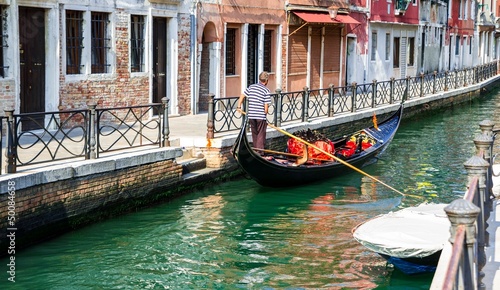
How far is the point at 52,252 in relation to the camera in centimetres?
873

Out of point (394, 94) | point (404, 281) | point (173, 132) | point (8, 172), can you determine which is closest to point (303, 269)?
point (404, 281)

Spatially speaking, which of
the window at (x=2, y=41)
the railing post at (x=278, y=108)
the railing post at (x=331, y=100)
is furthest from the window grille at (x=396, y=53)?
the window at (x=2, y=41)

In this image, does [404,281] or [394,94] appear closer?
[404,281]

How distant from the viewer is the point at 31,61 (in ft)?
43.0

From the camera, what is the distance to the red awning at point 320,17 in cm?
2131

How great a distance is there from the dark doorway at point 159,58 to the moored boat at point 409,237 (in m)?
9.11

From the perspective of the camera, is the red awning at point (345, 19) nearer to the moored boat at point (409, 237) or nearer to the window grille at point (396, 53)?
the window grille at point (396, 53)

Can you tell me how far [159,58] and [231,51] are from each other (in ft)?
10.1

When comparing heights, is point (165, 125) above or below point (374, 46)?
below

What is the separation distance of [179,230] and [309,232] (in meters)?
1.44

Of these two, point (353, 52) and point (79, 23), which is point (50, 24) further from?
point (353, 52)

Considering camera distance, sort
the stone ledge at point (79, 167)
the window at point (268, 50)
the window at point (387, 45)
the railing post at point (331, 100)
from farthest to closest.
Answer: the window at point (387, 45), the window at point (268, 50), the railing post at point (331, 100), the stone ledge at point (79, 167)

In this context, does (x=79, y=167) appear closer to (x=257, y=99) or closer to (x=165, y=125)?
(x=165, y=125)

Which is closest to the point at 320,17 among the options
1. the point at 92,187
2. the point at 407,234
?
the point at 92,187
